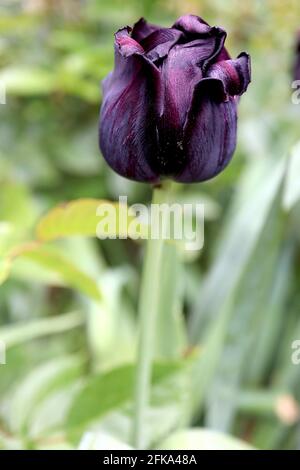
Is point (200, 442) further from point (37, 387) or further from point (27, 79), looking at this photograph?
point (27, 79)

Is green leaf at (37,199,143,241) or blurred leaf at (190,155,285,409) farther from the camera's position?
blurred leaf at (190,155,285,409)

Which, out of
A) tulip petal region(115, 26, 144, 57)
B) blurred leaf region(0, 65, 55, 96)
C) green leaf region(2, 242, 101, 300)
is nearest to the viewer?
tulip petal region(115, 26, 144, 57)

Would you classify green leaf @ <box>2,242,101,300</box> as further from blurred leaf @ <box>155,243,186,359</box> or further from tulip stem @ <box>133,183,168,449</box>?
blurred leaf @ <box>155,243,186,359</box>

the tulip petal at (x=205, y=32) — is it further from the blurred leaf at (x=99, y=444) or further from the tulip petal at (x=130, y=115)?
the blurred leaf at (x=99, y=444)

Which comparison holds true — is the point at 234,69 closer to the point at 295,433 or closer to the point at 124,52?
the point at 124,52

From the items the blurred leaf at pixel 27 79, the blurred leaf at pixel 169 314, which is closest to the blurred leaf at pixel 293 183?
the blurred leaf at pixel 169 314

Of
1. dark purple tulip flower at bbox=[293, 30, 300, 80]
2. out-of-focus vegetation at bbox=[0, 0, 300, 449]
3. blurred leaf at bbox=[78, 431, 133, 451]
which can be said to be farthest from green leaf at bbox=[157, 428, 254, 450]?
dark purple tulip flower at bbox=[293, 30, 300, 80]

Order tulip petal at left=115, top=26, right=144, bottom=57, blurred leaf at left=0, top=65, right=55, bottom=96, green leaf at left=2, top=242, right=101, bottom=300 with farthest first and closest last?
blurred leaf at left=0, top=65, right=55, bottom=96
green leaf at left=2, top=242, right=101, bottom=300
tulip petal at left=115, top=26, right=144, bottom=57

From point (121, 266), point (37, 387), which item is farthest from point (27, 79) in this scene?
point (37, 387)
